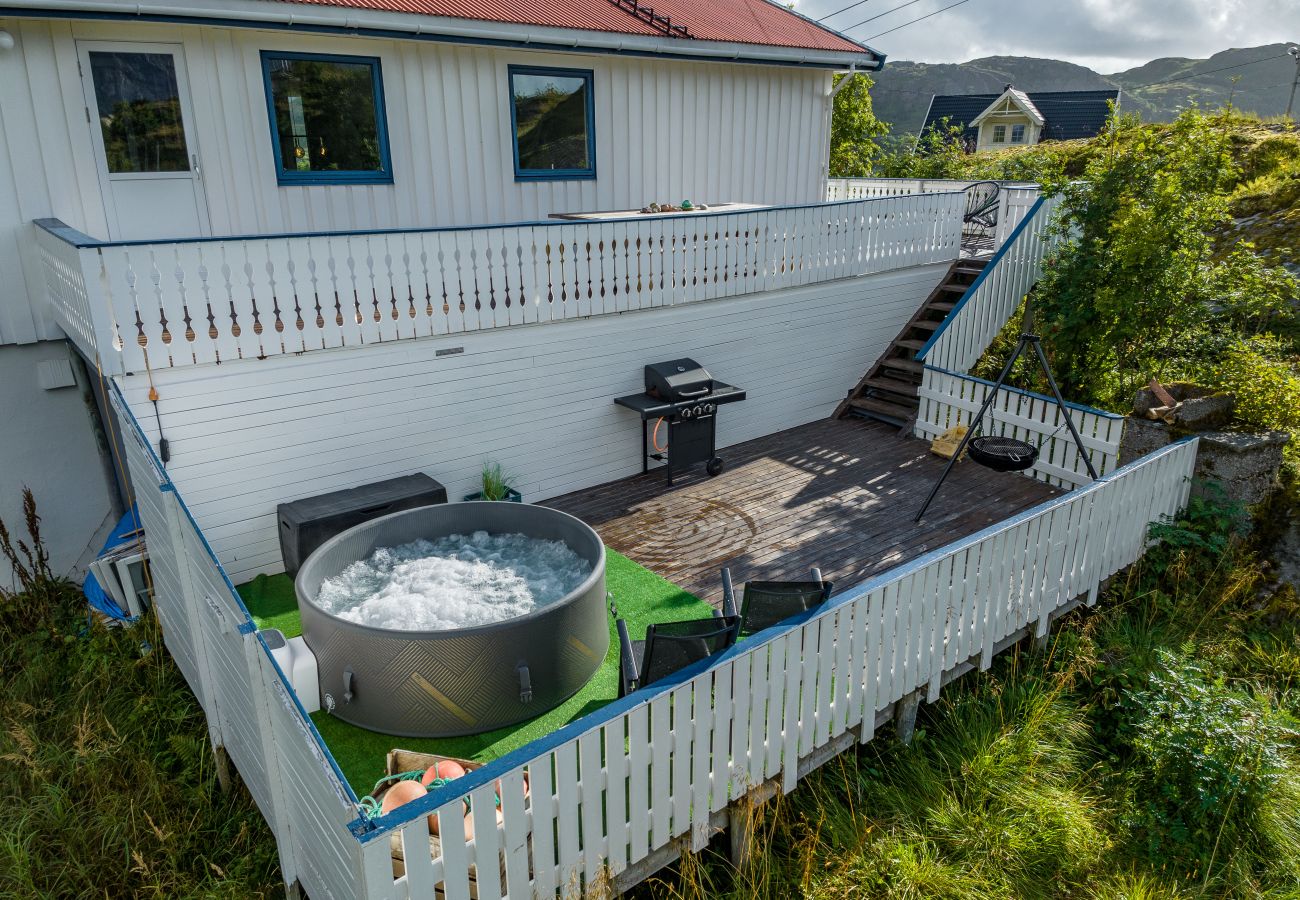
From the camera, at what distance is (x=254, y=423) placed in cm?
648

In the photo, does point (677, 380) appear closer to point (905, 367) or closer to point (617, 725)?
point (905, 367)

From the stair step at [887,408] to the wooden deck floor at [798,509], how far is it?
1.34ft

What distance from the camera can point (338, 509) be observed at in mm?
6512

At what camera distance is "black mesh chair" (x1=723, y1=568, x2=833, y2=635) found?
4.60m

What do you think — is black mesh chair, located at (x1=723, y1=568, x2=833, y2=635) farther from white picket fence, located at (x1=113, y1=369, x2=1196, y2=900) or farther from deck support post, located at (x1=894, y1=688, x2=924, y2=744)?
deck support post, located at (x1=894, y1=688, x2=924, y2=744)

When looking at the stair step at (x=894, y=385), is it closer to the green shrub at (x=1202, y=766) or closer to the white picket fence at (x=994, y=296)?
the white picket fence at (x=994, y=296)

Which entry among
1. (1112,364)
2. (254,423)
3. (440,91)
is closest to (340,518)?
(254,423)

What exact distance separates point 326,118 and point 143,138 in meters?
1.64

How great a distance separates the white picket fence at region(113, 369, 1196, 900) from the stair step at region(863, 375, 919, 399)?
414cm

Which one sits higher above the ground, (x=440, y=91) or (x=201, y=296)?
(x=440, y=91)

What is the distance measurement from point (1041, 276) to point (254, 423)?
9.19 meters

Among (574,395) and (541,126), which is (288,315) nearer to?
(574,395)

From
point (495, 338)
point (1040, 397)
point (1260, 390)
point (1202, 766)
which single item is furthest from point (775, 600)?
point (1260, 390)

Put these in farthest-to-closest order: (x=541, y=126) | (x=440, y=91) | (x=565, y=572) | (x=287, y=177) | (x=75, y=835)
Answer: (x=541, y=126) < (x=440, y=91) < (x=287, y=177) < (x=565, y=572) < (x=75, y=835)
